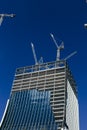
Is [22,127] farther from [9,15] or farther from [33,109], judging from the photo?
[9,15]

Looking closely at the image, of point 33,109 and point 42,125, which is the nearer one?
point 42,125

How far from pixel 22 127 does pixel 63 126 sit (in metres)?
30.4

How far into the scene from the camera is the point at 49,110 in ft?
636

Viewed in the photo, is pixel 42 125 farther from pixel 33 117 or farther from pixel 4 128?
pixel 4 128

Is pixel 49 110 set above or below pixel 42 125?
above

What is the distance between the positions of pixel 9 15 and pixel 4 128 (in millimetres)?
102086

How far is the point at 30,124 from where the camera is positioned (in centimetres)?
18900

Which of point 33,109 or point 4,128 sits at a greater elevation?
point 33,109

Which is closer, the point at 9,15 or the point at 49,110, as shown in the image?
the point at 9,15

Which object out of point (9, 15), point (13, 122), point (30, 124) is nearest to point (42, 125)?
point (30, 124)

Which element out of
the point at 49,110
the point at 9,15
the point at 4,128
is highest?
the point at 9,15

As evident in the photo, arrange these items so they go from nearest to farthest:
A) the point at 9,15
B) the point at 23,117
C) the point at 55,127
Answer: the point at 9,15
the point at 55,127
the point at 23,117

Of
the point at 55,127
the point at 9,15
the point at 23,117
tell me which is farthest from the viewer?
the point at 23,117

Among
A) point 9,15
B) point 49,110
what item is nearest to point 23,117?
point 49,110
